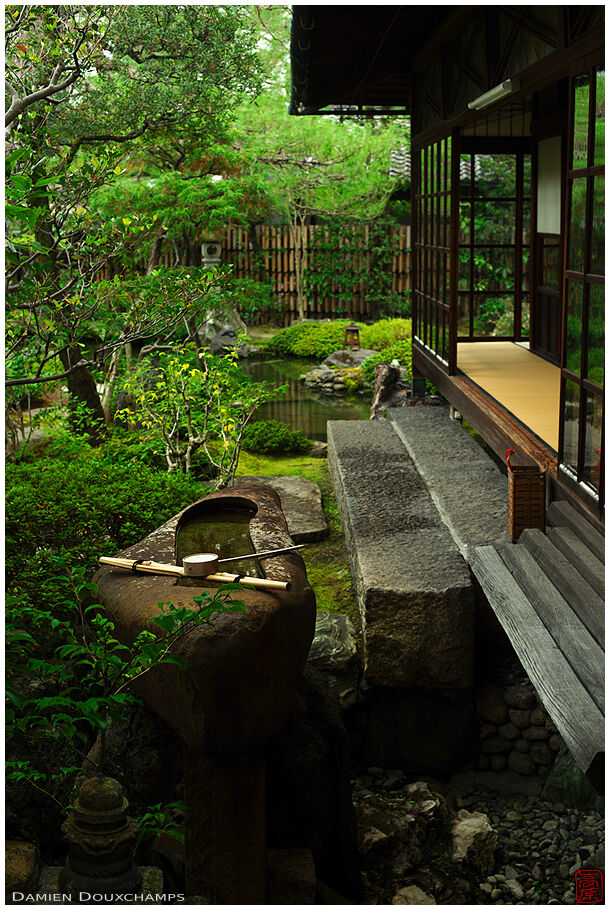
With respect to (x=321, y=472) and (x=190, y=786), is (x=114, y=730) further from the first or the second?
(x=321, y=472)

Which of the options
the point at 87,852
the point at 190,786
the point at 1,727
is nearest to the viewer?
the point at 1,727

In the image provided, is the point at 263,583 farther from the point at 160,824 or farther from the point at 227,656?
the point at 160,824

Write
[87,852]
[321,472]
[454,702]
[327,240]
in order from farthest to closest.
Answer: [327,240] < [321,472] < [454,702] < [87,852]

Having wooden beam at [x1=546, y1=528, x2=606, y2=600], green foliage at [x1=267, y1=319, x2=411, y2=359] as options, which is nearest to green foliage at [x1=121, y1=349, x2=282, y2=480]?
wooden beam at [x1=546, y1=528, x2=606, y2=600]

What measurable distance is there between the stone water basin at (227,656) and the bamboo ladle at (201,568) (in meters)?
0.03

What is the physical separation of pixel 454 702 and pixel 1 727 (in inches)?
128

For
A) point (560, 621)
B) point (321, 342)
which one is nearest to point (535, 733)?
point (560, 621)

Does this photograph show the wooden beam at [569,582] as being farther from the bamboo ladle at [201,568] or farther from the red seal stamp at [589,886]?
the bamboo ladle at [201,568]

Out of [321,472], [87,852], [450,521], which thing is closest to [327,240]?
[321,472]

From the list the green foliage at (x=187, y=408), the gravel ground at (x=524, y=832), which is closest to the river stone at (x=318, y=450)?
the green foliage at (x=187, y=408)

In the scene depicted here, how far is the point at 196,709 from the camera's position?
3100 mm

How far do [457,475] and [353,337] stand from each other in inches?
390

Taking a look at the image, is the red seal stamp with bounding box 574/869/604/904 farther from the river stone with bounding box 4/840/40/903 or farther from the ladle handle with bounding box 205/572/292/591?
the river stone with bounding box 4/840/40/903

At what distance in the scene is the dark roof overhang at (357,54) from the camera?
6777mm
